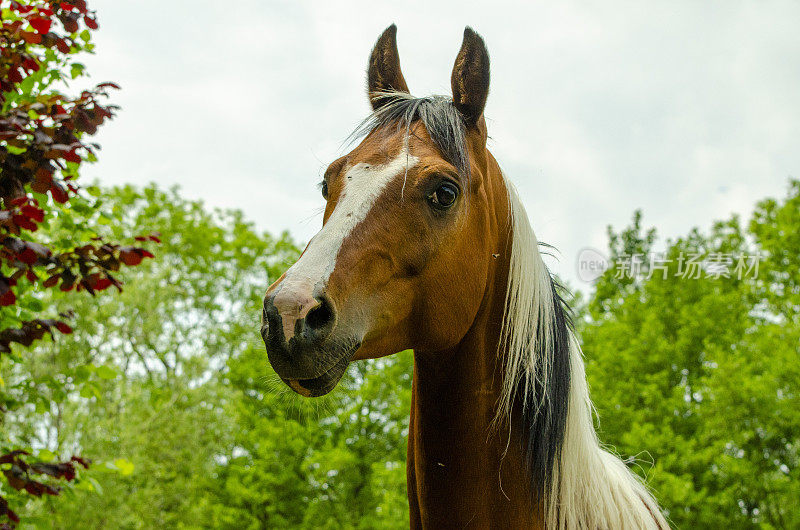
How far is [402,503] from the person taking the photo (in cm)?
1450

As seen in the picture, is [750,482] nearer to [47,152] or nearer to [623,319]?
[623,319]

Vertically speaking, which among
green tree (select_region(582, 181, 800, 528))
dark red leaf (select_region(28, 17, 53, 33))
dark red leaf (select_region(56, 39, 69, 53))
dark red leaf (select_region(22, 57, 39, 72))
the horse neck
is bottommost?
the horse neck

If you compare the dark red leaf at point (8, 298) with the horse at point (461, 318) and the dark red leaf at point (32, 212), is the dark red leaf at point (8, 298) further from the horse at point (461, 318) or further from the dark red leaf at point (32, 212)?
the horse at point (461, 318)

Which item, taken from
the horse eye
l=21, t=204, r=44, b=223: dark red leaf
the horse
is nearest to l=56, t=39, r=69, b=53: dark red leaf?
l=21, t=204, r=44, b=223: dark red leaf

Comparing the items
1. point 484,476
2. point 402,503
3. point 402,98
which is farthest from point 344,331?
point 402,503

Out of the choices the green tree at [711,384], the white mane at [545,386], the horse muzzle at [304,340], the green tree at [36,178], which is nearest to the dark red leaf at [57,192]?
the green tree at [36,178]

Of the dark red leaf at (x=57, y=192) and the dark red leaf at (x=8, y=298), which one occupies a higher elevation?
the dark red leaf at (x=57, y=192)

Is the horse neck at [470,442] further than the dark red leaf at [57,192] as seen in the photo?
No

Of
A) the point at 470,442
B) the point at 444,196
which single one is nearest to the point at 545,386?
the point at 470,442

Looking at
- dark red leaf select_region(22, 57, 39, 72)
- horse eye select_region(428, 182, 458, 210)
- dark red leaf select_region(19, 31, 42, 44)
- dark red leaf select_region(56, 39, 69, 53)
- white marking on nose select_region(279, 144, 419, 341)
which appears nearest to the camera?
white marking on nose select_region(279, 144, 419, 341)

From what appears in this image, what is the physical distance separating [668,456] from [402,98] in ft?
45.2

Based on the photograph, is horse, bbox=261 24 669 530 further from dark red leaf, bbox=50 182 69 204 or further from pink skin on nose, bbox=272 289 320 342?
dark red leaf, bbox=50 182 69 204

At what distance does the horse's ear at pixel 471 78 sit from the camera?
2838mm

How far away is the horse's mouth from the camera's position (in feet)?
7.23
